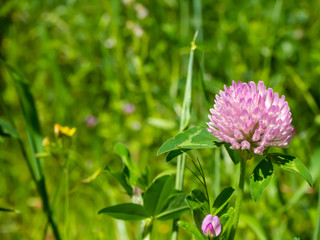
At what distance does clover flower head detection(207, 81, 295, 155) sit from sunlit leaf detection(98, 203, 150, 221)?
0.73 ft

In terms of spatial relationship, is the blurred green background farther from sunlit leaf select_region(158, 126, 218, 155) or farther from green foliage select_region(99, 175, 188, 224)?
sunlit leaf select_region(158, 126, 218, 155)

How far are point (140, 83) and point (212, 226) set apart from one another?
1527mm

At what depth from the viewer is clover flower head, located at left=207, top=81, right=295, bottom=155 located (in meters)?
0.64

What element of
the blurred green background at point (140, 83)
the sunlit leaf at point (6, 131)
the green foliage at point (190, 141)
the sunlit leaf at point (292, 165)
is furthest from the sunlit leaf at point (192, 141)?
the blurred green background at point (140, 83)

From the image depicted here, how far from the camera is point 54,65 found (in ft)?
6.72

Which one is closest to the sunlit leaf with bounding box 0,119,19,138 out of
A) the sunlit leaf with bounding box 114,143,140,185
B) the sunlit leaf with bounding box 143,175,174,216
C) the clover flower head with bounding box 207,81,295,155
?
the sunlit leaf with bounding box 114,143,140,185

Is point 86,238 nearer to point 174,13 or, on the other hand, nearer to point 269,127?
point 269,127

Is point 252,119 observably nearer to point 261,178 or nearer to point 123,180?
point 261,178

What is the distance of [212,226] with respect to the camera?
63 centimetres

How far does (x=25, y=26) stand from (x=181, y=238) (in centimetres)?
194

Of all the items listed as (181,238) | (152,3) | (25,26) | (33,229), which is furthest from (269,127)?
(25,26)

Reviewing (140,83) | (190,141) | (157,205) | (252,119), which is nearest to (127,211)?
(157,205)

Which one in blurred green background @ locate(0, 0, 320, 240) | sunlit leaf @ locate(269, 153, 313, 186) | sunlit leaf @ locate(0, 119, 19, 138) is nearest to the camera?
sunlit leaf @ locate(269, 153, 313, 186)

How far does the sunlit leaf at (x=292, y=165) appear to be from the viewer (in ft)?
2.06
